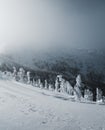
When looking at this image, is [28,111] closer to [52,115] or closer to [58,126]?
[52,115]

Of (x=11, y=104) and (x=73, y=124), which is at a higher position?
(x=11, y=104)

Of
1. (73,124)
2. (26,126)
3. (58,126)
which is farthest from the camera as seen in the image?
(73,124)

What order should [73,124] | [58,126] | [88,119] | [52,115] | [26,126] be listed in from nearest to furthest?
1. [26,126]
2. [58,126]
3. [73,124]
4. [52,115]
5. [88,119]

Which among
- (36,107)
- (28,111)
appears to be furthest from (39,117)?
(36,107)

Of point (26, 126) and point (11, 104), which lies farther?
point (11, 104)

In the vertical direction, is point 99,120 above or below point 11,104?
below

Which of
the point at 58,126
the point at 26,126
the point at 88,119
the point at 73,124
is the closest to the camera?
the point at 26,126

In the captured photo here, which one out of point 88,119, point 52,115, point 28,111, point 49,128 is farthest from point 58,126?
point 88,119

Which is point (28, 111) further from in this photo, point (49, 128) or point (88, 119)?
point (88, 119)

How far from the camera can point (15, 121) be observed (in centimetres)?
2067

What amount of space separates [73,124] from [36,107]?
6.10 meters

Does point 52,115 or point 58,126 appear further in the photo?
point 52,115

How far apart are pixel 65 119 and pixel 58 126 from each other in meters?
2.77

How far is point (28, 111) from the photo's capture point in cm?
2453
